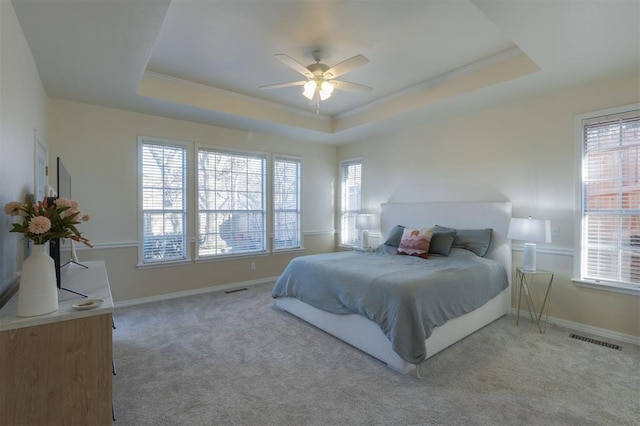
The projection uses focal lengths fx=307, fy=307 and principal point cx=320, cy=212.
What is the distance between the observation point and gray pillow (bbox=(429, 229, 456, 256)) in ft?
12.4

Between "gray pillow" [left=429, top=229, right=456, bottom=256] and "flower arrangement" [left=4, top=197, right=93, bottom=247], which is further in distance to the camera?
"gray pillow" [left=429, top=229, right=456, bottom=256]

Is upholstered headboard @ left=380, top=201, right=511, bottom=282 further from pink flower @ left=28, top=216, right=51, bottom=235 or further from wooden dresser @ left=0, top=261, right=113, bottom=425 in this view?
pink flower @ left=28, top=216, right=51, bottom=235

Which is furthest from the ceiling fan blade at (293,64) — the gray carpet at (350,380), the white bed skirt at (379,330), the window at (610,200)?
the window at (610,200)

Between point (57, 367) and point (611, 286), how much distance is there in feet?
14.7

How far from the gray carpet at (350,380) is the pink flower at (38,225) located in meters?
1.27

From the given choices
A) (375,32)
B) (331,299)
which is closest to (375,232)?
(331,299)

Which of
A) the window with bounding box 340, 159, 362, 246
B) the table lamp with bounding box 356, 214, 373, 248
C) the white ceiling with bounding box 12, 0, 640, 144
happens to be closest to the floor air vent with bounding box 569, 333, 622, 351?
the white ceiling with bounding box 12, 0, 640, 144

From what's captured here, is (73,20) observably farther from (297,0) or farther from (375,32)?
(375,32)

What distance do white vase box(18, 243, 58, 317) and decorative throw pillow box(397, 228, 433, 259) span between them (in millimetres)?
3397

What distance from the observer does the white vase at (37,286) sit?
1.45 metres

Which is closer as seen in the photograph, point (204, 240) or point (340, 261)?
point (340, 261)

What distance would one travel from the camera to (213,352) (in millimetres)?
2783

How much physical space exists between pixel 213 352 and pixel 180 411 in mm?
803

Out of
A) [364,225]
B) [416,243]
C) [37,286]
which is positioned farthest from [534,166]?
[37,286]
